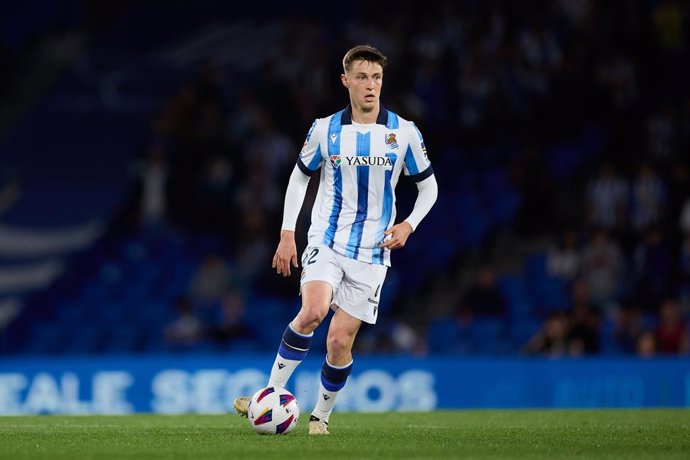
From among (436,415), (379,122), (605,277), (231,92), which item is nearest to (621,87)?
(605,277)

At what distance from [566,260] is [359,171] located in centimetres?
900

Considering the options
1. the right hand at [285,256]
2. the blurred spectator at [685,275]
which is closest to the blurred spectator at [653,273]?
the blurred spectator at [685,275]

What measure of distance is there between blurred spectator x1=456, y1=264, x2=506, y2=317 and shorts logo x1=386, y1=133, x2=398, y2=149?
8.23 meters

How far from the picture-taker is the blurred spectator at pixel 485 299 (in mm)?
16562

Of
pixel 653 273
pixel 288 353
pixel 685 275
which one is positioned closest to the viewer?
pixel 288 353

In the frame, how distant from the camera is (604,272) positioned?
16.6 metres

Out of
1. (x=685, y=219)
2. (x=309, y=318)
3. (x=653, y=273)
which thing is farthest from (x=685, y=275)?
(x=309, y=318)

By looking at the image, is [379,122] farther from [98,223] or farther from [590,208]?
[98,223]

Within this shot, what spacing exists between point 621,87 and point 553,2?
6.74 ft

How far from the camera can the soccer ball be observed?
820cm

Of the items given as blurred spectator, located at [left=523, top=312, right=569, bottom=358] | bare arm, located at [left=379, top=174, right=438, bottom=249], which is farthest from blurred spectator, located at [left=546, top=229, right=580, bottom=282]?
bare arm, located at [left=379, top=174, right=438, bottom=249]

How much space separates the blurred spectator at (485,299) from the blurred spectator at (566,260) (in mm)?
892

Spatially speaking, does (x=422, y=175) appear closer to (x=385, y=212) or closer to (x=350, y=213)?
(x=385, y=212)

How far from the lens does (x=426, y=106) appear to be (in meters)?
19.5
